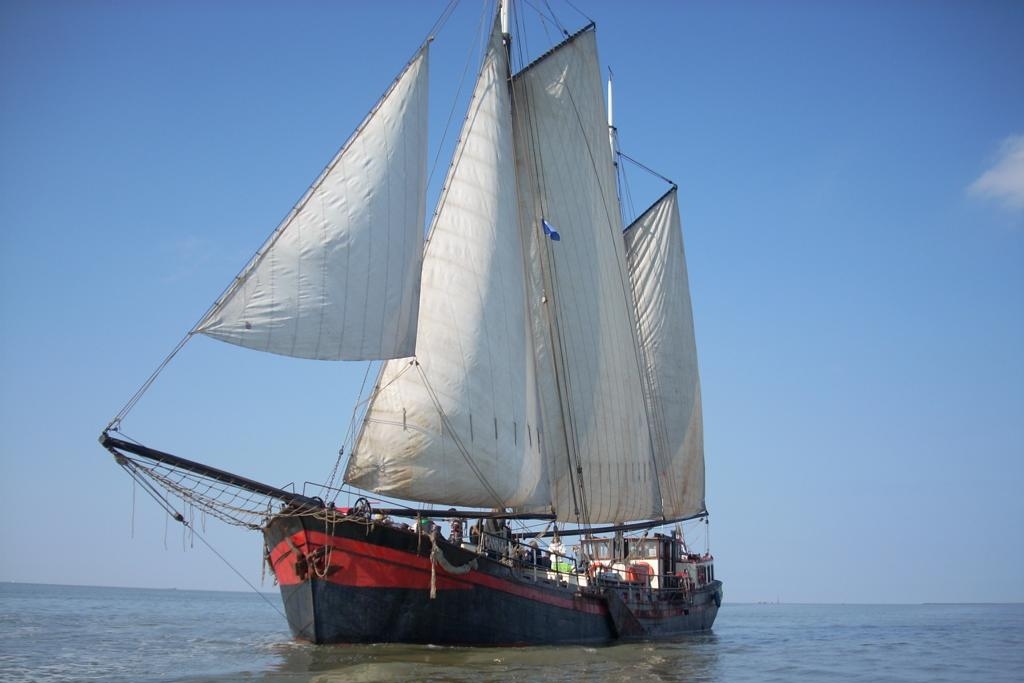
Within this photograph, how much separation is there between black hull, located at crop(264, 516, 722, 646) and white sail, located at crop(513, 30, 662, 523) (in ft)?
33.6

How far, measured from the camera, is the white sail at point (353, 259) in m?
21.4

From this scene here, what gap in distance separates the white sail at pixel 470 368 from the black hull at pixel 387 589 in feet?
8.78

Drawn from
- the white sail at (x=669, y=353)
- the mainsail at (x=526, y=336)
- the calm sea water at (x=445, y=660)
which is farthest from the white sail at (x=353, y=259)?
the white sail at (x=669, y=353)

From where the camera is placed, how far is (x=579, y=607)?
108ft

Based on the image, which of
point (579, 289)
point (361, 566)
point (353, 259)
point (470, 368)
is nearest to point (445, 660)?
point (361, 566)

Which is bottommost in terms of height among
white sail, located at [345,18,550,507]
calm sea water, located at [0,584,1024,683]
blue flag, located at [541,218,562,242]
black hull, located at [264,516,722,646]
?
calm sea water, located at [0,584,1024,683]

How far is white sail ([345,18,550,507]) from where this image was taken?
2788 centimetres

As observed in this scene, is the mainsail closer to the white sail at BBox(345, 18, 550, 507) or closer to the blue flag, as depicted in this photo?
the white sail at BBox(345, 18, 550, 507)

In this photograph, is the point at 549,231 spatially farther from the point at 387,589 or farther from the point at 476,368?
the point at 387,589

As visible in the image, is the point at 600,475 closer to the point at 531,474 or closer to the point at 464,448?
the point at 531,474

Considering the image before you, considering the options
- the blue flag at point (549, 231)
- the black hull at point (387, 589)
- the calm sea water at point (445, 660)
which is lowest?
the calm sea water at point (445, 660)

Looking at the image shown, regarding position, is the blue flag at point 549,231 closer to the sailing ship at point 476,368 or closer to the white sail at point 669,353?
the sailing ship at point 476,368

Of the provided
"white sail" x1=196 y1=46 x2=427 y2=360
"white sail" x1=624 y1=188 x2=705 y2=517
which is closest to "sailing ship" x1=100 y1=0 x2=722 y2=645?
"white sail" x1=196 y1=46 x2=427 y2=360

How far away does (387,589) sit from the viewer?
995 inches
